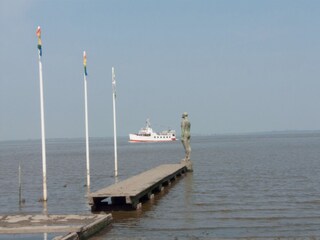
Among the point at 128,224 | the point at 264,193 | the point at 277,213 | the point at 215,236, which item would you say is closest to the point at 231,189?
the point at 264,193

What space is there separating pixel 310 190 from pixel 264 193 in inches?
81.2

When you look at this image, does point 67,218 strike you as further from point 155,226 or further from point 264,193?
point 264,193

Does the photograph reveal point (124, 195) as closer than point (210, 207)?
Yes

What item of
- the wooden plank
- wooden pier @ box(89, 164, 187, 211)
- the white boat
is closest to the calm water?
the wooden plank

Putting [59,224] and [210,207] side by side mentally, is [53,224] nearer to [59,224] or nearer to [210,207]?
[59,224]

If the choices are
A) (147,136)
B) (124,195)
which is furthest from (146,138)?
(124,195)

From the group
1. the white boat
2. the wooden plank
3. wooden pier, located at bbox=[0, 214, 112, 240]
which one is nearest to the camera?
wooden pier, located at bbox=[0, 214, 112, 240]

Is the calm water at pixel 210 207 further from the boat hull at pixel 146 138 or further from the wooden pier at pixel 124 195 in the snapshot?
the boat hull at pixel 146 138

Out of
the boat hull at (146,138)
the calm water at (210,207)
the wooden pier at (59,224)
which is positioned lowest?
the calm water at (210,207)

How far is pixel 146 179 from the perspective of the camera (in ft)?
76.5

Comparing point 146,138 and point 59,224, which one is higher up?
point 146,138

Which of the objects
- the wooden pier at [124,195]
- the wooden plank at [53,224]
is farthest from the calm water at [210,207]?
the wooden pier at [124,195]

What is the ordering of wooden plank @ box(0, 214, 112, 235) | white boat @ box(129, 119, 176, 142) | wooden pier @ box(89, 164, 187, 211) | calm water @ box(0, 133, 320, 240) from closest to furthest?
wooden plank @ box(0, 214, 112, 235) → calm water @ box(0, 133, 320, 240) → wooden pier @ box(89, 164, 187, 211) → white boat @ box(129, 119, 176, 142)

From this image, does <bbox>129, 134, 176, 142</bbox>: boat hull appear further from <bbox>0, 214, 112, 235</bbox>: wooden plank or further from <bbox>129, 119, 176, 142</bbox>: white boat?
<bbox>0, 214, 112, 235</bbox>: wooden plank
